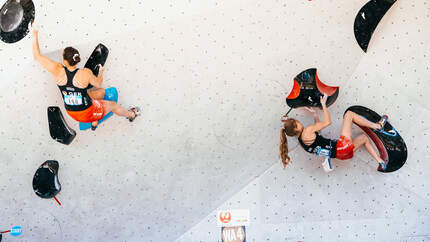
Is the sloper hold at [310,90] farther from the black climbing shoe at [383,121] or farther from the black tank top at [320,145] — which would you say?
the black climbing shoe at [383,121]

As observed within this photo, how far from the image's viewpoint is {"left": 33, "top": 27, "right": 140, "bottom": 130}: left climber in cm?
307

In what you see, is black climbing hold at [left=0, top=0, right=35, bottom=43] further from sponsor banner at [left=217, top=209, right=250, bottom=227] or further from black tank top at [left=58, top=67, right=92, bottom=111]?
sponsor banner at [left=217, top=209, right=250, bottom=227]

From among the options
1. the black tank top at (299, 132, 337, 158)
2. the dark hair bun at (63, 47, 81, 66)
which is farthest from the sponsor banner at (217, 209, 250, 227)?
the dark hair bun at (63, 47, 81, 66)

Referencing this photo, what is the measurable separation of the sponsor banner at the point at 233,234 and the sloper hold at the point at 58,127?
1.80 m

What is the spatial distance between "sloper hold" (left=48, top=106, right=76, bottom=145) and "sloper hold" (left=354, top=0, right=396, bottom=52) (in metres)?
2.97

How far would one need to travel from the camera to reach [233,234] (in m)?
A: 3.75

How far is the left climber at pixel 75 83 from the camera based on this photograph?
307 cm

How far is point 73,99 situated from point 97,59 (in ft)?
1.87

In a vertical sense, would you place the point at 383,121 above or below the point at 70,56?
below

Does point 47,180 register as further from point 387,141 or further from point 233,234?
point 387,141

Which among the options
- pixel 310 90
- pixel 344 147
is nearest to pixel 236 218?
pixel 344 147

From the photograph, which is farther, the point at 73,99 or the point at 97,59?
the point at 97,59

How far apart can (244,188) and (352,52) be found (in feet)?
5.66

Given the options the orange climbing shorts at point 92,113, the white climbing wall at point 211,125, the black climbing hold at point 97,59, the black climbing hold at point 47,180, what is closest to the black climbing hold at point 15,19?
the white climbing wall at point 211,125
